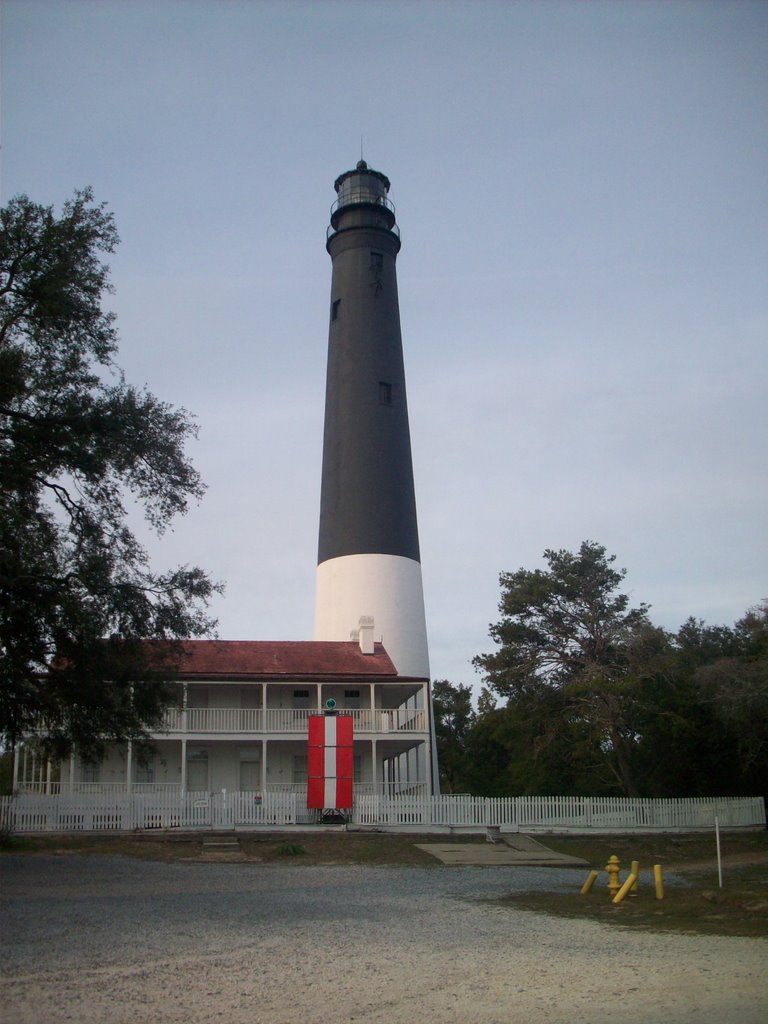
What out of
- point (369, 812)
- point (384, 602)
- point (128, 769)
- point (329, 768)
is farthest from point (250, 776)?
point (384, 602)

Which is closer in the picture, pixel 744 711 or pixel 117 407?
pixel 117 407

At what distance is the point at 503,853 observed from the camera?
22.8m

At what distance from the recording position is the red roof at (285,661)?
31438 millimetres

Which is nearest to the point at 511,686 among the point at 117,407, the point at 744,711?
the point at 744,711

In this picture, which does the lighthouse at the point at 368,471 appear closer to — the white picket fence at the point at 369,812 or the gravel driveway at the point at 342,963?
the white picket fence at the point at 369,812

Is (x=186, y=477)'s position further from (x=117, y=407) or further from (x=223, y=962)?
(x=223, y=962)

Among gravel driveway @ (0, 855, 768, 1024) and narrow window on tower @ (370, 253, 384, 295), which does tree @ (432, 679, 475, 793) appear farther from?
gravel driveway @ (0, 855, 768, 1024)

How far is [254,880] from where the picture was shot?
54.5 ft

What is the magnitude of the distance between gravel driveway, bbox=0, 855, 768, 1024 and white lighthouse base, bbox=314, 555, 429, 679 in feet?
64.8

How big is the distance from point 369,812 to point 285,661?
677 centimetres

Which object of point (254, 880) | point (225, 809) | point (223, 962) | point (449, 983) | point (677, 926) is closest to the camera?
point (449, 983)

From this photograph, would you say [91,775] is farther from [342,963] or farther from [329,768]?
[342,963]

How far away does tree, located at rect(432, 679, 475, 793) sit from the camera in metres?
52.6

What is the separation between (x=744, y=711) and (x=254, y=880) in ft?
57.7
